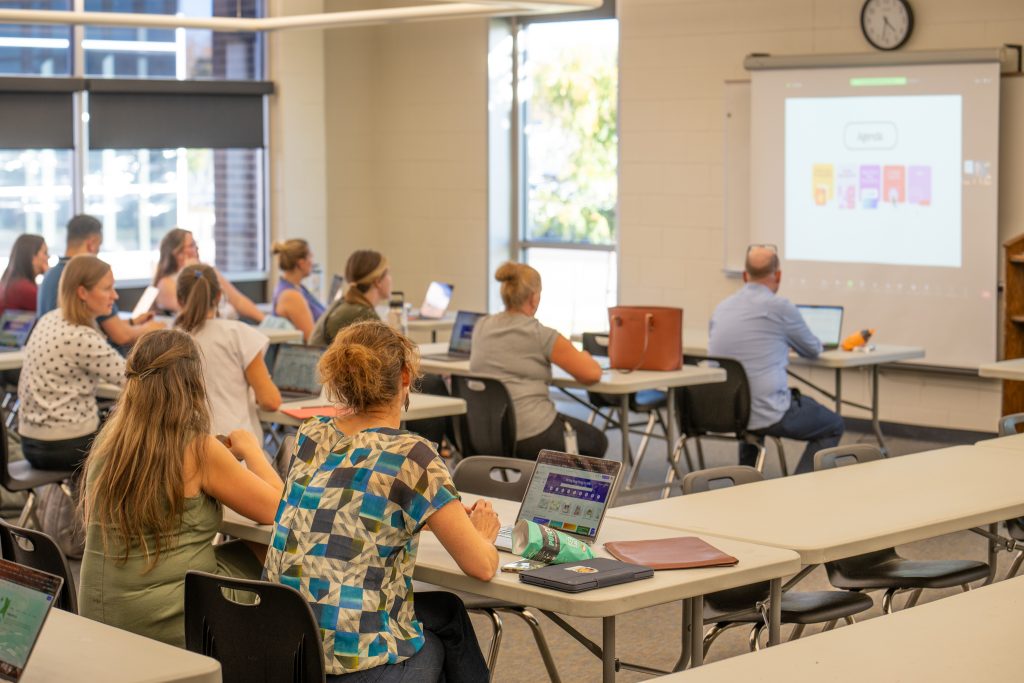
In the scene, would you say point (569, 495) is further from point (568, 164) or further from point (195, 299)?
point (568, 164)

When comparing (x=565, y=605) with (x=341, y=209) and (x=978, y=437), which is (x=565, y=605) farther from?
Result: (x=341, y=209)

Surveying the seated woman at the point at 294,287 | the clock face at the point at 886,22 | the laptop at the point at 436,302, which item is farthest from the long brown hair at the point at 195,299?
the clock face at the point at 886,22

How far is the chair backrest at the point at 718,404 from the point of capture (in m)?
6.25

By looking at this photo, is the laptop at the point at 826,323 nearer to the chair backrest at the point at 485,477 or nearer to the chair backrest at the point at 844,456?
the chair backrest at the point at 844,456

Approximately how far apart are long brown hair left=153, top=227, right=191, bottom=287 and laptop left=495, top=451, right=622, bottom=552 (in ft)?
14.9

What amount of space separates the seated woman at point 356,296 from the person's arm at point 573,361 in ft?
3.03

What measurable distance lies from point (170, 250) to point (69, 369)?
225cm

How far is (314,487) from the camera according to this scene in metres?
2.80

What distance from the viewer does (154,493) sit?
302 cm

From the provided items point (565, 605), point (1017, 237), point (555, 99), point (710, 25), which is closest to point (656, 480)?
point (1017, 237)

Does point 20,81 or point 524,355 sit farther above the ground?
point 20,81

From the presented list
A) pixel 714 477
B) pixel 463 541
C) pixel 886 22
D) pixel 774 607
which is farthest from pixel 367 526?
pixel 886 22

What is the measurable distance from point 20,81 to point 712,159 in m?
4.39

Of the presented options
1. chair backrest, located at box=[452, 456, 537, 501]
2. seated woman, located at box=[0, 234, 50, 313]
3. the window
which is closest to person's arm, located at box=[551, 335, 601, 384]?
chair backrest, located at box=[452, 456, 537, 501]
